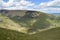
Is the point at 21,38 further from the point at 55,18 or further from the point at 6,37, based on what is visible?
the point at 55,18

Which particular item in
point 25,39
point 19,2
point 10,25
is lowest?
point 25,39

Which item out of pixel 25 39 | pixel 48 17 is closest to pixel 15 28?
pixel 25 39

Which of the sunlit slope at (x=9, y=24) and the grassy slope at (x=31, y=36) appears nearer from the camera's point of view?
the grassy slope at (x=31, y=36)

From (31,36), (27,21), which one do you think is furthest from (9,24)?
(31,36)

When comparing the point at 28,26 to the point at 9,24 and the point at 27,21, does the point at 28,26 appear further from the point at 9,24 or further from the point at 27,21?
the point at 9,24

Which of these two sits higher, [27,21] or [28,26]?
[27,21]

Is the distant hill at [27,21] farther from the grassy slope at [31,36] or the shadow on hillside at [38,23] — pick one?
the grassy slope at [31,36]

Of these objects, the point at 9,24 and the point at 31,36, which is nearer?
the point at 31,36

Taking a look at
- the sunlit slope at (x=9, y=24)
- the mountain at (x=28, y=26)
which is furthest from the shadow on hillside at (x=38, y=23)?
the sunlit slope at (x=9, y=24)
